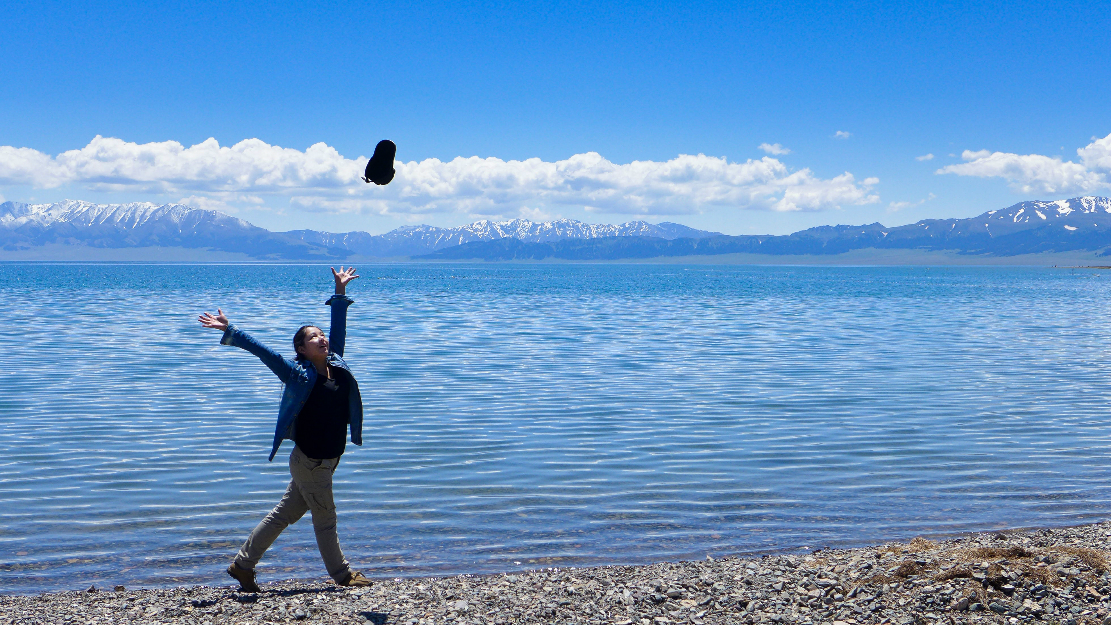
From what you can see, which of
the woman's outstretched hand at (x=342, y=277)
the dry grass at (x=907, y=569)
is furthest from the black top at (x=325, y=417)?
the dry grass at (x=907, y=569)

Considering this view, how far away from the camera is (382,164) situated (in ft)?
27.6

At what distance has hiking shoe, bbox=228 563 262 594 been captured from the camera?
8414mm

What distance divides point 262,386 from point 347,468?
9.28 m

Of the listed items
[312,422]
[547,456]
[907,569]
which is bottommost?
[547,456]

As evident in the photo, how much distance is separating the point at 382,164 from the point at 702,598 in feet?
14.5

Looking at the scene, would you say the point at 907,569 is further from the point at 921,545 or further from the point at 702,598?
the point at 921,545

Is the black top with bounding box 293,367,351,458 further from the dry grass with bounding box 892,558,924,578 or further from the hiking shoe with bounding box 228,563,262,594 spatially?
the dry grass with bounding box 892,558,924,578

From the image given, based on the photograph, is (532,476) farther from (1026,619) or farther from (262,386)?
(262,386)

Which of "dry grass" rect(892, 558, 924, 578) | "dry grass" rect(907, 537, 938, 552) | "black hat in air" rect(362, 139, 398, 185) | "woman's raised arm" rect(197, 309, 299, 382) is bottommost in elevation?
Result: "dry grass" rect(907, 537, 938, 552)

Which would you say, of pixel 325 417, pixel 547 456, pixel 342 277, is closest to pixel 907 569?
pixel 325 417

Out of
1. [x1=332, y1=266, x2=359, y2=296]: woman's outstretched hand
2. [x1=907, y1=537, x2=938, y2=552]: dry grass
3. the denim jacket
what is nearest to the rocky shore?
[x1=907, y1=537, x2=938, y2=552]: dry grass

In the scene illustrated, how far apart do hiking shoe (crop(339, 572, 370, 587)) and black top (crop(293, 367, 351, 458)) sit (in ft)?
4.09

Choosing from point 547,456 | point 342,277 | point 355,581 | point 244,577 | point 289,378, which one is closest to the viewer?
point 289,378

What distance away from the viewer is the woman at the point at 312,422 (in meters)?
7.74
